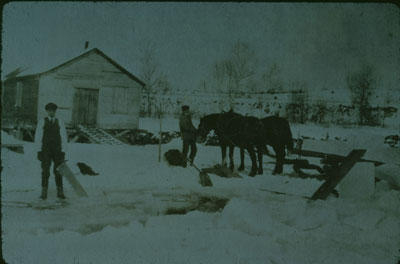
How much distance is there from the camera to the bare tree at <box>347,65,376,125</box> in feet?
Result: 15.0

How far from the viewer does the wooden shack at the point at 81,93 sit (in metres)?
4.02

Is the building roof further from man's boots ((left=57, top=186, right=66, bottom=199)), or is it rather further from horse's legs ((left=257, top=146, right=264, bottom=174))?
horse's legs ((left=257, top=146, right=264, bottom=174))

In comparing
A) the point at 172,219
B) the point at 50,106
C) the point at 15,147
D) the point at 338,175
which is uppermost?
the point at 50,106

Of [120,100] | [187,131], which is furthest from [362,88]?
[120,100]

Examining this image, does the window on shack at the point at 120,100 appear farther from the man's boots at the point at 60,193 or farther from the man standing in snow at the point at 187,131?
the man's boots at the point at 60,193

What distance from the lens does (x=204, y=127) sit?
560 centimetres

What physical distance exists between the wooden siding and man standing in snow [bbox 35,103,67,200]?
18cm

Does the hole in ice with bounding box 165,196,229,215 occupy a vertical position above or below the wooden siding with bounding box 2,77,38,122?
below

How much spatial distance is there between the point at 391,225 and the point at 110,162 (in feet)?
13.1

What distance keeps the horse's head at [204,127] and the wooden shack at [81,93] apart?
126 cm

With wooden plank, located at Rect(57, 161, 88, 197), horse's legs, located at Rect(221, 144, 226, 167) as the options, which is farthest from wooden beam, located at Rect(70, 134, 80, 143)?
horse's legs, located at Rect(221, 144, 226, 167)

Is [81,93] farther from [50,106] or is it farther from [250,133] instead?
[250,133]

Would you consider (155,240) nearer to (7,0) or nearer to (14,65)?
(14,65)

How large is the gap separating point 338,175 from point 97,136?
12.1 feet
